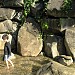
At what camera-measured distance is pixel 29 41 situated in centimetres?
1584

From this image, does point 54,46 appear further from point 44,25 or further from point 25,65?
point 25,65

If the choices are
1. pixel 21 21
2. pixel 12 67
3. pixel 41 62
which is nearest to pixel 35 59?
pixel 41 62

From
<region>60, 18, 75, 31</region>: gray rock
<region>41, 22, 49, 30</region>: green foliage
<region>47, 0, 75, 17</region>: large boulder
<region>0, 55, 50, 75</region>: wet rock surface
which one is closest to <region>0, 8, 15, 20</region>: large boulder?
<region>41, 22, 49, 30</region>: green foliage

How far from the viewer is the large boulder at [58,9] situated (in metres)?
15.3

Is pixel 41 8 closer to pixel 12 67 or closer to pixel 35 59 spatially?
pixel 35 59

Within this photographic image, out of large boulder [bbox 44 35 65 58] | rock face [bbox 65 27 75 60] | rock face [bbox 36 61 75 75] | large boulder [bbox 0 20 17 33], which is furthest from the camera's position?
large boulder [bbox 0 20 17 33]

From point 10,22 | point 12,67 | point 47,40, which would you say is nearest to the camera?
point 12,67

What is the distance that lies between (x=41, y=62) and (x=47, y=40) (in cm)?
186

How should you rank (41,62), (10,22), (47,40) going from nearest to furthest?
(41,62) → (47,40) → (10,22)

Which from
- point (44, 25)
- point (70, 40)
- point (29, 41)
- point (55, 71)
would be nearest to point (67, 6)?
point (44, 25)

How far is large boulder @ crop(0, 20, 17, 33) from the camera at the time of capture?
1697 centimetres

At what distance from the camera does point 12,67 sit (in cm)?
1373

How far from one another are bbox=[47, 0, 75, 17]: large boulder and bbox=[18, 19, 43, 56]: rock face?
1.56 m

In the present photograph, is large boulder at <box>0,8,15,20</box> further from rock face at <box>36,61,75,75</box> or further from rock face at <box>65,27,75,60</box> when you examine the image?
rock face at <box>36,61,75,75</box>
